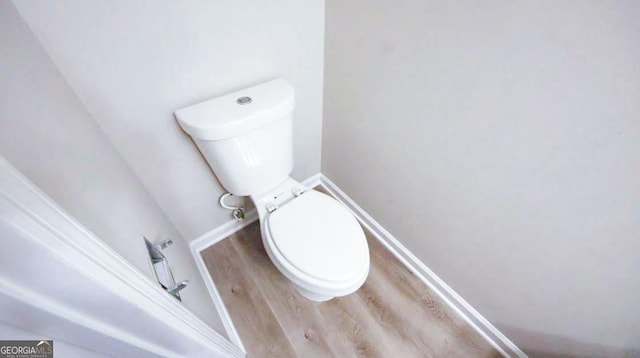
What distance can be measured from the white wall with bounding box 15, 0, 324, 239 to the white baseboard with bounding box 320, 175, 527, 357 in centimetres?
69

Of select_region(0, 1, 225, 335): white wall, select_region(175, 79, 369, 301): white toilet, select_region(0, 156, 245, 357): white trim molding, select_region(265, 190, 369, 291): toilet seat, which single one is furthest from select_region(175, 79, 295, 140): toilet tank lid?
select_region(0, 156, 245, 357): white trim molding

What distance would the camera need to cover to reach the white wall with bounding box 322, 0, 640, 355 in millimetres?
485

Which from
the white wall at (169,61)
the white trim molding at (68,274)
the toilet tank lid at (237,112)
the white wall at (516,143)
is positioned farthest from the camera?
the toilet tank lid at (237,112)

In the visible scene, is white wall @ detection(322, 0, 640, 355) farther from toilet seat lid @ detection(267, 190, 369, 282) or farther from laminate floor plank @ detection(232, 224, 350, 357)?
laminate floor plank @ detection(232, 224, 350, 357)

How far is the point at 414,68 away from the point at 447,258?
2.42 ft

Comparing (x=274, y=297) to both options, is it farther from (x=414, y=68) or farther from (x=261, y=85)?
(x=414, y=68)

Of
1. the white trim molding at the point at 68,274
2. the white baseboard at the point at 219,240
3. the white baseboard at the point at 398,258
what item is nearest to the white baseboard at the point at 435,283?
the white baseboard at the point at 398,258

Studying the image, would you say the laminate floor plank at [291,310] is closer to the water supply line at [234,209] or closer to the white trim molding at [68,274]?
the water supply line at [234,209]

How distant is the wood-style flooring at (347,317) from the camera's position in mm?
963

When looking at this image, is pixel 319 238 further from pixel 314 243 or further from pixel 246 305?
pixel 246 305

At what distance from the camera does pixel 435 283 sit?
43.2 inches

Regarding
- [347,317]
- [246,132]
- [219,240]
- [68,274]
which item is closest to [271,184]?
[246,132]

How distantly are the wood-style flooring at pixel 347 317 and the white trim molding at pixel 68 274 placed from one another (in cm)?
77

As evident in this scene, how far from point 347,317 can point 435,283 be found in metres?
0.42
